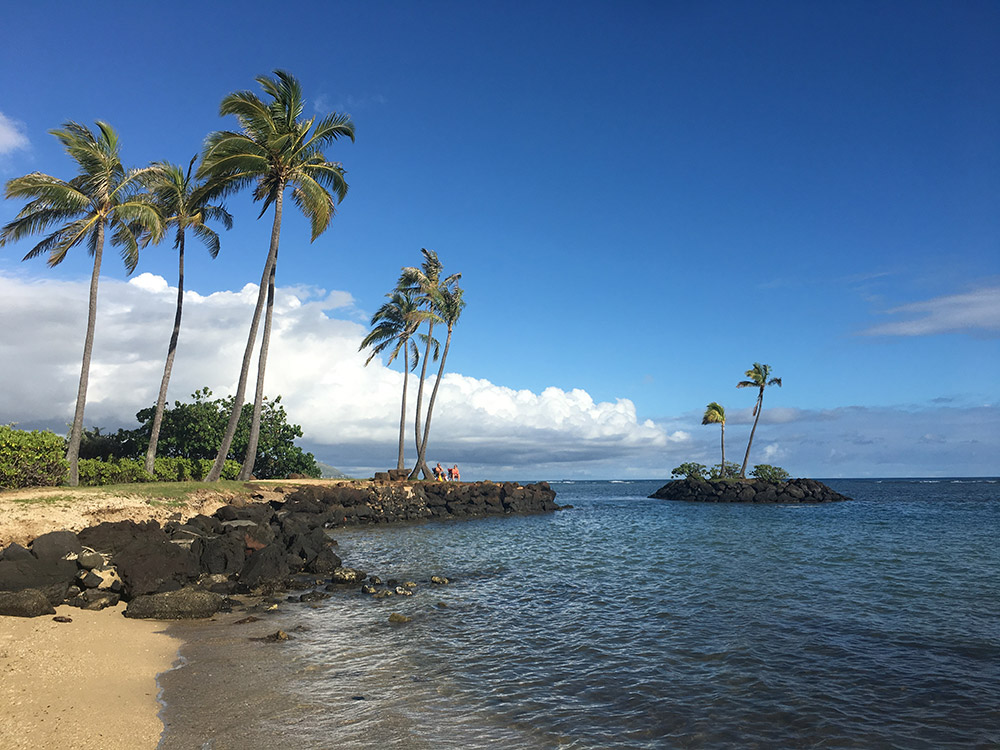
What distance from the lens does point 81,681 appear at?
8.43 meters

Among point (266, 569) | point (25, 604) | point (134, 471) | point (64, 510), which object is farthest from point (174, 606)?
point (134, 471)

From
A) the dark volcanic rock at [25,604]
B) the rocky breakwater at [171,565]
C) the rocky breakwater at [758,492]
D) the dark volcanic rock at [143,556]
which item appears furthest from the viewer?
the rocky breakwater at [758,492]

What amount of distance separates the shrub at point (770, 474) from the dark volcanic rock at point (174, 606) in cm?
7090

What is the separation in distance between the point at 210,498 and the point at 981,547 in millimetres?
33726

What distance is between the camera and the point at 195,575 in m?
16.2

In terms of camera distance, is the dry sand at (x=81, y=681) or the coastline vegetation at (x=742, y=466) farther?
the coastline vegetation at (x=742, y=466)

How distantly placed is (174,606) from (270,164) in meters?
23.1

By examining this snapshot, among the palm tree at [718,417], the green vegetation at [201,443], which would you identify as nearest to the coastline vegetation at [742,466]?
the palm tree at [718,417]

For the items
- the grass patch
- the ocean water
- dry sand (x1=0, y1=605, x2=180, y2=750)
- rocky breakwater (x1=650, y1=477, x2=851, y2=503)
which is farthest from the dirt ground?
rocky breakwater (x1=650, y1=477, x2=851, y2=503)

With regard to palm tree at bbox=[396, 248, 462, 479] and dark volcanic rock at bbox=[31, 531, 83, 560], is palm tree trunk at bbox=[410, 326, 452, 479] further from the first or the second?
dark volcanic rock at bbox=[31, 531, 83, 560]

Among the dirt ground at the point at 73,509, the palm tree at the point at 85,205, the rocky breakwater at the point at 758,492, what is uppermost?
the palm tree at the point at 85,205

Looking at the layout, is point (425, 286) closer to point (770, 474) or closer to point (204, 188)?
point (204, 188)

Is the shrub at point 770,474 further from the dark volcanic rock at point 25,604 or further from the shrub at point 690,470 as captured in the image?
the dark volcanic rock at point 25,604

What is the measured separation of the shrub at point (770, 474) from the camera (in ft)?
240
